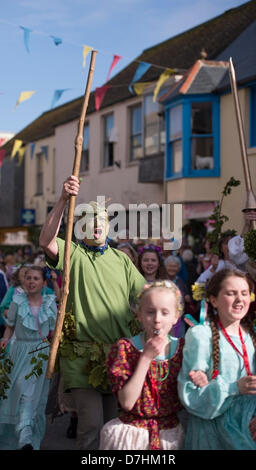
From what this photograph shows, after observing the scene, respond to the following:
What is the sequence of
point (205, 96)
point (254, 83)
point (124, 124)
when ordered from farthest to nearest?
point (124, 124), point (205, 96), point (254, 83)

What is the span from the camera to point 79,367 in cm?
464

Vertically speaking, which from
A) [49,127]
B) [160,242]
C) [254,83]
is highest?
[49,127]

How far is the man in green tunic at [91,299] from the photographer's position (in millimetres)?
4547

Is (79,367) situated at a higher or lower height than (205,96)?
lower

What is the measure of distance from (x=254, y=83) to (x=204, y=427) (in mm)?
14110

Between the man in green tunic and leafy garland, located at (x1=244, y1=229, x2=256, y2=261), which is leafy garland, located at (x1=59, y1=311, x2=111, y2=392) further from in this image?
leafy garland, located at (x1=244, y1=229, x2=256, y2=261)

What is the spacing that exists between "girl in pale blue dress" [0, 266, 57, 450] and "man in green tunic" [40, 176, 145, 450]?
1.38 m

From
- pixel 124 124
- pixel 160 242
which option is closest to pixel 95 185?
pixel 124 124

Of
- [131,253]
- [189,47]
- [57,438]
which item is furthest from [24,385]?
[189,47]

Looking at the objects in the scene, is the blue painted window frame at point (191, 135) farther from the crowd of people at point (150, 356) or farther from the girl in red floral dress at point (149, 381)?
the girl in red floral dress at point (149, 381)

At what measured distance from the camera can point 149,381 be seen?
12.8ft

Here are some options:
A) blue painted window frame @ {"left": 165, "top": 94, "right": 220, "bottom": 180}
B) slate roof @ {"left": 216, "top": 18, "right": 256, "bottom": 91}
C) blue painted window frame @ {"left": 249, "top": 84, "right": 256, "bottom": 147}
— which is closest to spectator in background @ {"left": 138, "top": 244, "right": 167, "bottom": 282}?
blue painted window frame @ {"left": 249, "top": 84, "right": 256, "bottom": 147}
